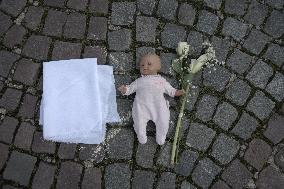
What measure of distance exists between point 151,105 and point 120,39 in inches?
31.8

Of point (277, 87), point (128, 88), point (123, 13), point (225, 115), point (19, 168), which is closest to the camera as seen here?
point (19, 168)

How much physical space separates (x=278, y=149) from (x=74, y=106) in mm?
2101

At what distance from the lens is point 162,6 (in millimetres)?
5184

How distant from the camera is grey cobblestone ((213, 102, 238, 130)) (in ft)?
16.1

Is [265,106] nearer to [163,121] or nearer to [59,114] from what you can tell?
[163,121]

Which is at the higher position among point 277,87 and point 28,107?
point 277,87

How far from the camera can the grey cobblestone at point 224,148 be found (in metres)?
4.82

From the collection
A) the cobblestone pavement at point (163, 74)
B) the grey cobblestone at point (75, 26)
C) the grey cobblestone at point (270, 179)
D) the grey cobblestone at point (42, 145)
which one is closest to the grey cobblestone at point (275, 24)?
the cobblestone pavement at point (163, 74)

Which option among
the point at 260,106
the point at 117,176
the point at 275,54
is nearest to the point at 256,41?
the point at 275,54

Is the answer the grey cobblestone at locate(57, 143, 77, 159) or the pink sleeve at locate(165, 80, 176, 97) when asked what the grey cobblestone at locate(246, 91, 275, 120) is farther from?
the grey cobblestone at locate(57, 143, 77, 159)

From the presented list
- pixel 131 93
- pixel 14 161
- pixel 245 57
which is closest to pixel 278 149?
pixel 245 57

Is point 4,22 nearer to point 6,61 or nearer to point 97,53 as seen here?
point 6,61

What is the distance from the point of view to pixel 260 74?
5.04 m

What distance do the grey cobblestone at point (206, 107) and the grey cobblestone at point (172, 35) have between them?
646 millimetres
